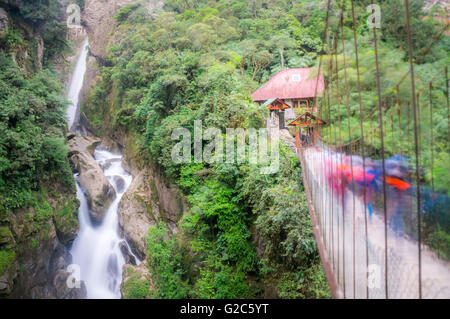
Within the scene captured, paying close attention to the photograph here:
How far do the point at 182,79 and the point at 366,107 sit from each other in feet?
21.7

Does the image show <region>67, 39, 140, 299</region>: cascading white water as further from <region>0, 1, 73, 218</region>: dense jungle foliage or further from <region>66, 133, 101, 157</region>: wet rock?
<region>66, 133, 101, 157</region>: wet rock

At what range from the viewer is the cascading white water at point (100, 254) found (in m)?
8.31

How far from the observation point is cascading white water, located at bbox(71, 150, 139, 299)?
8.31 m

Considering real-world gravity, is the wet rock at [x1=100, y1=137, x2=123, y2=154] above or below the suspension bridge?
above

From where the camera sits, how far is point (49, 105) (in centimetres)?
890

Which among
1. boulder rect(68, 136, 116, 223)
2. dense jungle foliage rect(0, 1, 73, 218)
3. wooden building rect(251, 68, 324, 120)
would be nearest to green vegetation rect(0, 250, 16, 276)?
dense jungle foliage rect(0, 1, 73, 218)

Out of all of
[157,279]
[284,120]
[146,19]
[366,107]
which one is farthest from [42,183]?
[146,19]

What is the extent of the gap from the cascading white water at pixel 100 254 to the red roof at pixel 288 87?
6103mm

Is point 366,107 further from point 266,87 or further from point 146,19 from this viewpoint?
point 146,19

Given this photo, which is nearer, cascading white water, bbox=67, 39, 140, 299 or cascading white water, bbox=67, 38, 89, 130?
cascading white water, bbox=67, 39, 140, 299

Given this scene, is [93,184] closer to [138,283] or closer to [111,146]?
[111,146]

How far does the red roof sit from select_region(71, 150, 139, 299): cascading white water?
240 inches

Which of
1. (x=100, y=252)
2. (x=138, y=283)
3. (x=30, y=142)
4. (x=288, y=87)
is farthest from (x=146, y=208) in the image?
(x=288, y=87)
